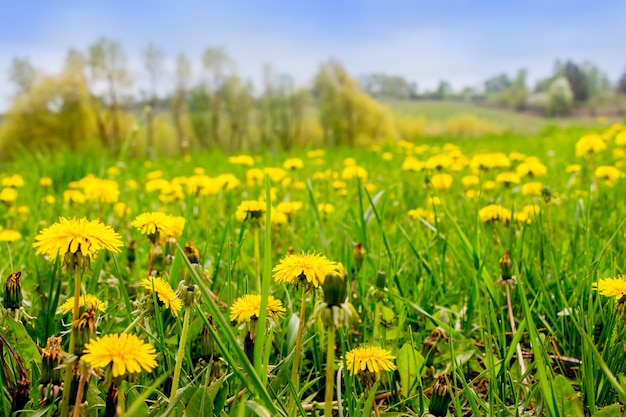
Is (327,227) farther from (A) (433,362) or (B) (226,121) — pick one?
(B) (226,121)

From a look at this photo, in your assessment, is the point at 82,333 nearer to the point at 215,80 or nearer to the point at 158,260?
the point at 158,260

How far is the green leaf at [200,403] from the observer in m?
0.59

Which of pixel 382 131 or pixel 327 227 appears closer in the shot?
pixel 327 227

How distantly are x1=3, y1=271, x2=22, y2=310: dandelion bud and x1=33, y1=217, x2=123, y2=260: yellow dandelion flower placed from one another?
0.12 meters

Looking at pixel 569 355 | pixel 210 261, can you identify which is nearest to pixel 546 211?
pixel 569 355

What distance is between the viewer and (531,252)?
47.3 inches

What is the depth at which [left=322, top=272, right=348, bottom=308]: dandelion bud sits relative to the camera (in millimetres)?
482

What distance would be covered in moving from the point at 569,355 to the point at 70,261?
0.85 m

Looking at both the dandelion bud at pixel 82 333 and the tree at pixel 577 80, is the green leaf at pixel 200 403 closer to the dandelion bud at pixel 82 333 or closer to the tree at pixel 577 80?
the dandelion bud at pixel 82 333

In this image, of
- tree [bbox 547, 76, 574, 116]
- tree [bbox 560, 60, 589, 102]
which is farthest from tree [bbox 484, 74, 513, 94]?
tree [bbox 547, 76, 574, 116]

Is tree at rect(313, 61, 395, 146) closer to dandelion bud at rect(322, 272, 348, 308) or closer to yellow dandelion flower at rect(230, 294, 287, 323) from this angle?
yellow dandelion flower at rect(230, 294, 287, 323)

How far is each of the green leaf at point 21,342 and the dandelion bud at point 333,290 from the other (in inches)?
19.1

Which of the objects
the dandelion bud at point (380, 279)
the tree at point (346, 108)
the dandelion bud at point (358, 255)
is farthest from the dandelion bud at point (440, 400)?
the tree at point (346, 108)

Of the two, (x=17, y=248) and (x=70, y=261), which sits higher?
(x=70, y=261)
